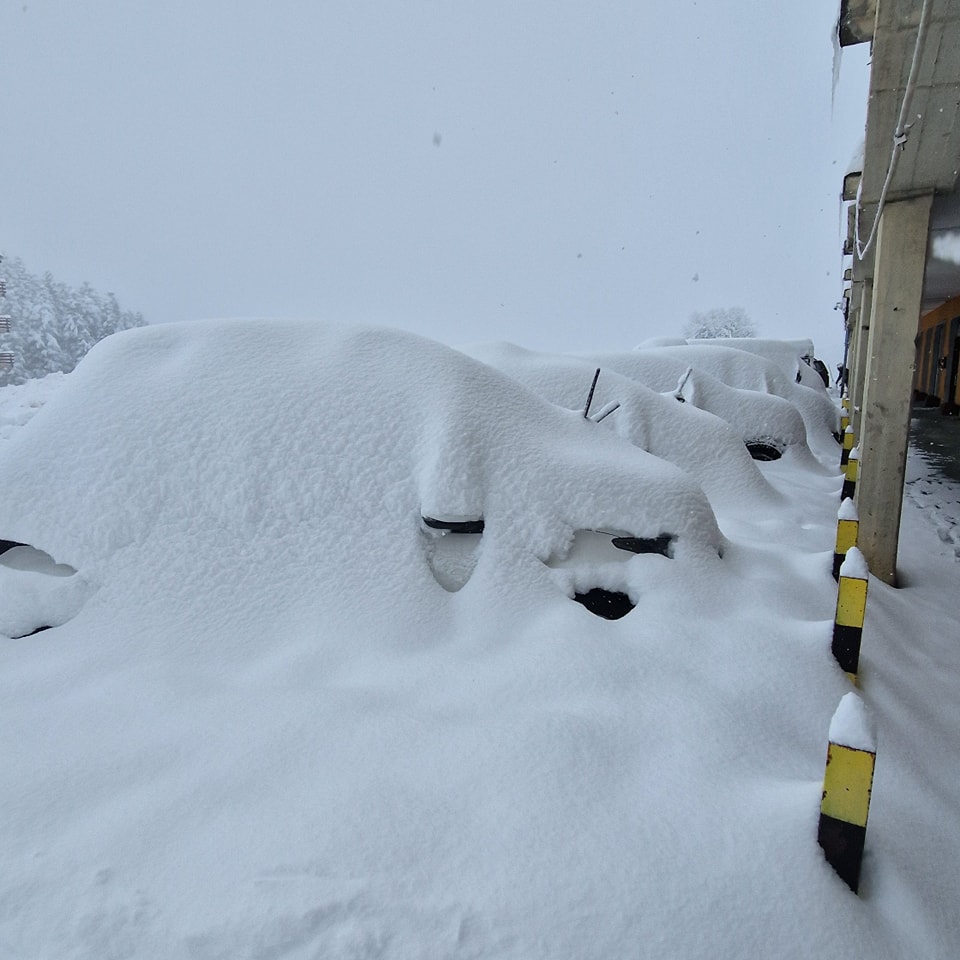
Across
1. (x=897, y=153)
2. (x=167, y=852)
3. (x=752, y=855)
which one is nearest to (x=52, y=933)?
(x=167, y=852)

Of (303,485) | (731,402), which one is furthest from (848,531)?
(731,402)

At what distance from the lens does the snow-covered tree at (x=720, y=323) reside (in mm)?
64062

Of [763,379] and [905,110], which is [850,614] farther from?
[763,379]

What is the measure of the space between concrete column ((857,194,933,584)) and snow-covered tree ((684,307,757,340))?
207 ft

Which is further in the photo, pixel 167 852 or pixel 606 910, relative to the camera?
pixel 167 852

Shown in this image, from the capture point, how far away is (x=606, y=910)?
4.63 feet

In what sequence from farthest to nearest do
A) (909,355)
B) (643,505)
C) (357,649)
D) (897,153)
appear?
1. (909,355)
2. (897,153)
3. (643,505)
4. (357,649)

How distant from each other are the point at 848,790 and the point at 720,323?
7021 centimetres

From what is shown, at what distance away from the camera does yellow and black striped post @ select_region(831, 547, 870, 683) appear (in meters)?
2.57

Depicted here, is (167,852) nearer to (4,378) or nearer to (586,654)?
(586,654)

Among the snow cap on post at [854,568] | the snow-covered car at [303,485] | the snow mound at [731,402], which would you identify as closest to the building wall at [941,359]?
the snow mound at [731,402]

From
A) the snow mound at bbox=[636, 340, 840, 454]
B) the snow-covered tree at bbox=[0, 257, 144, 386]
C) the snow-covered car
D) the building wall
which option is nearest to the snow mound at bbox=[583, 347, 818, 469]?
the snow mound at bbox=[636, 340, 840, 454]

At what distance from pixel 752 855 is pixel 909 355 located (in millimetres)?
4121

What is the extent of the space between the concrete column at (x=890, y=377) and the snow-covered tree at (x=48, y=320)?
32635 mm
